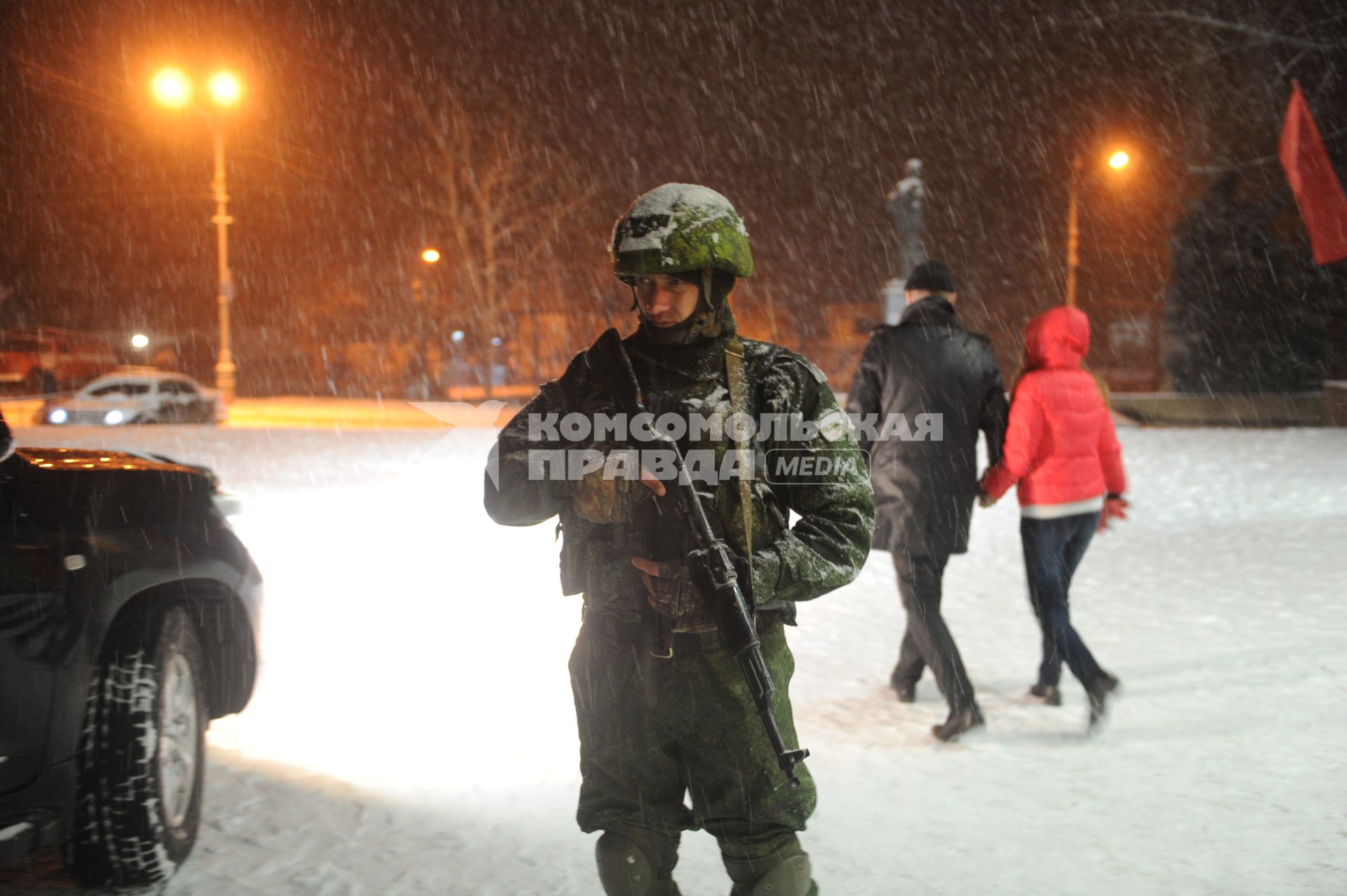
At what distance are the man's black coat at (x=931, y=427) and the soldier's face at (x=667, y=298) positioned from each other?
96.8 inches

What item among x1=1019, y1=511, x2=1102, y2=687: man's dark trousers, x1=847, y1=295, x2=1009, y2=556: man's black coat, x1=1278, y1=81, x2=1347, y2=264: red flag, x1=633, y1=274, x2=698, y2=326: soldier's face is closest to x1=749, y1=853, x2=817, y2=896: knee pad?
x1=633, y1=274, x2=698, y2=326: soldier's face

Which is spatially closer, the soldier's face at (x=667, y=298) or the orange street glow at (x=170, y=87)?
the soldier's face at (x=667, y=298)

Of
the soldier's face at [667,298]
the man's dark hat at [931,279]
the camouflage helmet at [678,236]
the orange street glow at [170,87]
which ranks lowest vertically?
the soldier's face at [667,298]

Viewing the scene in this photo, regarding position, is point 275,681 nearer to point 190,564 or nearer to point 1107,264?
point 190,564

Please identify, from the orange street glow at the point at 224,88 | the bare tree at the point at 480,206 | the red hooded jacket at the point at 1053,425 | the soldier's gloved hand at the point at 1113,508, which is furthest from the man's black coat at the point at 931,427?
the bare tree at the point at 480,206

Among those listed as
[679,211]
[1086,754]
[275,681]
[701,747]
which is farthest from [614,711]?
[275,681]

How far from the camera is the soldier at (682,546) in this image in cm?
245

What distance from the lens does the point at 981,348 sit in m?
4.91

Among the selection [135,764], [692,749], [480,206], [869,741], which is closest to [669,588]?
[692,749]

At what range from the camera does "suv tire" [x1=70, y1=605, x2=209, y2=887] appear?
3.19 metres

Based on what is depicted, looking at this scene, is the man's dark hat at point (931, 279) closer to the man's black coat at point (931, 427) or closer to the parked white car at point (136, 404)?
the man's black coat at point (931, 427)

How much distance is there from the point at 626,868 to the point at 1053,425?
3.04m

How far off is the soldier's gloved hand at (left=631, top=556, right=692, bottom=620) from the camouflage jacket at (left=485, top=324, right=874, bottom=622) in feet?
0.08

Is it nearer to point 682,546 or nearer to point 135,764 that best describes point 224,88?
point 135,764
